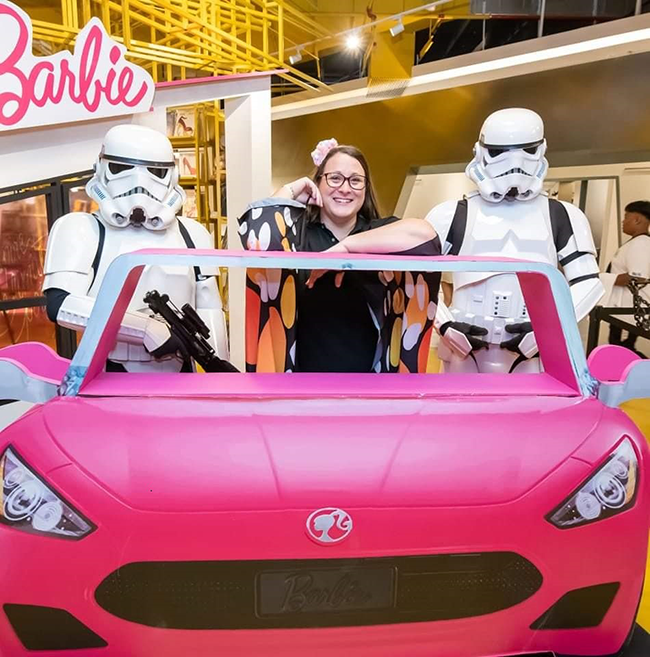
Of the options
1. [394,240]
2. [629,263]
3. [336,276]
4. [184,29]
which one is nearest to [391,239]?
[394,240]

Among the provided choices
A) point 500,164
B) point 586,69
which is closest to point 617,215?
point 586,69

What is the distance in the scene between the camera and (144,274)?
1945 mm

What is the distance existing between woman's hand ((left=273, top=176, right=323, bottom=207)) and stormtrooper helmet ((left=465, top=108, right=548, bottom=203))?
77cm

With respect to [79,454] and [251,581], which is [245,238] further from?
[251,581]

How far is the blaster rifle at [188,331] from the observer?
1.80 metres

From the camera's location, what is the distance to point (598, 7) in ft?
16.5

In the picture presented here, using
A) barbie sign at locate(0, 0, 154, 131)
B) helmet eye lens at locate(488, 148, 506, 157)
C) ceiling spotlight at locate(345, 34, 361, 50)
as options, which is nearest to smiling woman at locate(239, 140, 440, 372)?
helmet eye lens at locate(488, 148, 506, 157)

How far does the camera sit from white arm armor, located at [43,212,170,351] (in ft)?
5.83

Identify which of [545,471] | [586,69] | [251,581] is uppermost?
[586,69]

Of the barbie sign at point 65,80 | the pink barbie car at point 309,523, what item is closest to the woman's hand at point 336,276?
the pink barbie car at point 309,523

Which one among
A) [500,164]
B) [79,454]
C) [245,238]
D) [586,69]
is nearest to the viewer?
[79,454]

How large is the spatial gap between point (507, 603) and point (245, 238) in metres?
1.09

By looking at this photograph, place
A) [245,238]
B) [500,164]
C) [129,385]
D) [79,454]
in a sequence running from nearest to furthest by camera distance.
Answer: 1. [79,454]
2. [129,385]
3. [245,238]
4. [500,164]

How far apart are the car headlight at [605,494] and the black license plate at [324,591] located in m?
0.30
